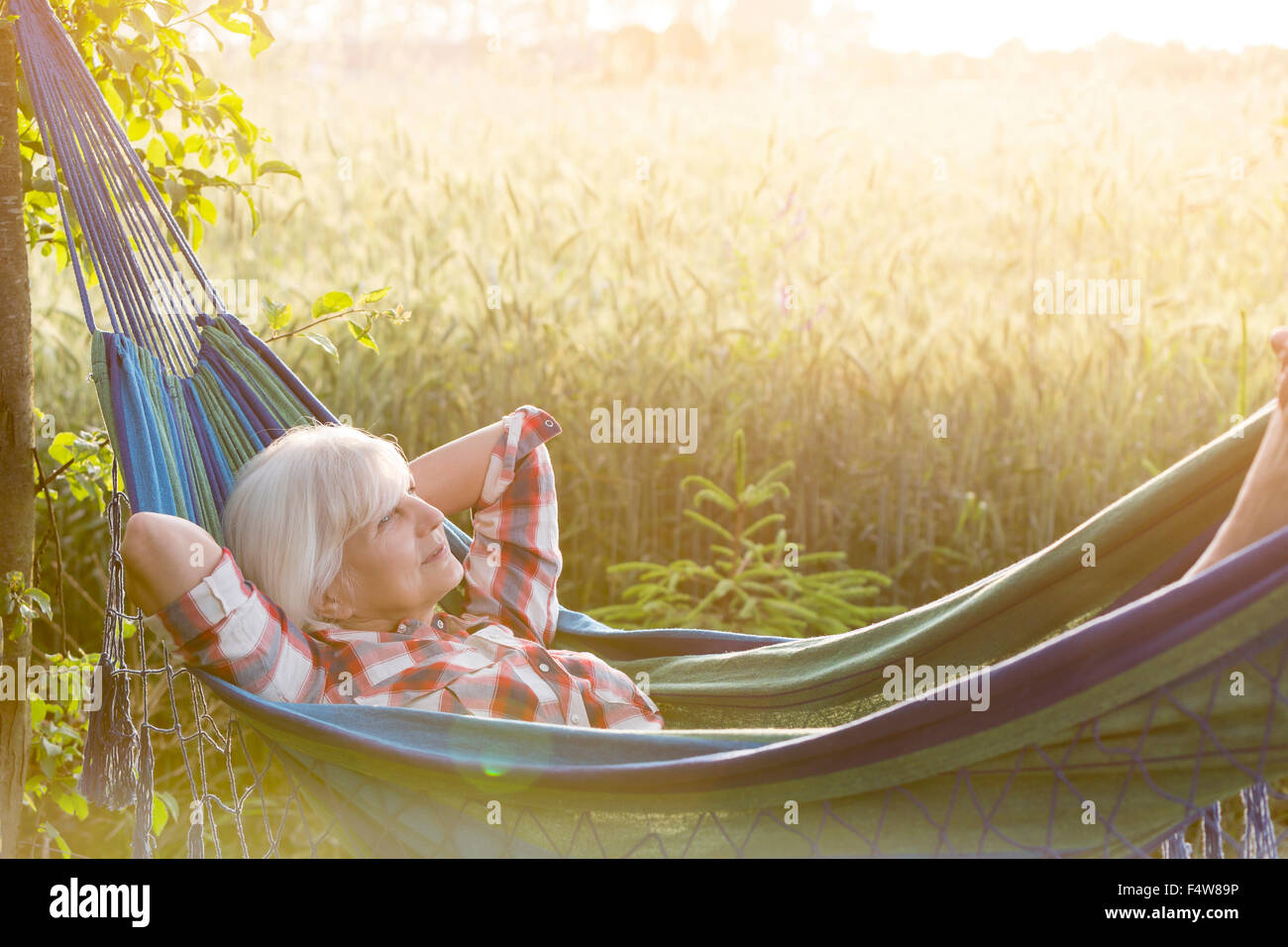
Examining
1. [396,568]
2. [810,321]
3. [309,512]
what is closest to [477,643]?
[396,568]

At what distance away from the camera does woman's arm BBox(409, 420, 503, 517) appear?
1769 mm

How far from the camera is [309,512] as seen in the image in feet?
5.05

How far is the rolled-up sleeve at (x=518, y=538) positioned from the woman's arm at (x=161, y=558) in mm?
458

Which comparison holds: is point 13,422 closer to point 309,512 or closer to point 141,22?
point 309,512

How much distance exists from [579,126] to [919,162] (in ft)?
4.35

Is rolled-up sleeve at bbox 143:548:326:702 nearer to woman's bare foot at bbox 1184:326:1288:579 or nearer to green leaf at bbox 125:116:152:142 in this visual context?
green leaf at bbox 125:116:152:142

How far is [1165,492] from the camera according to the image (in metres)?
1.56

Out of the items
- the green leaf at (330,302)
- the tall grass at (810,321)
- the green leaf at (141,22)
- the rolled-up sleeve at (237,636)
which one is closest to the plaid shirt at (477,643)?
the rolled-up sleeve at (237,636)

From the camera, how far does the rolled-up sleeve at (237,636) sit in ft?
4.66

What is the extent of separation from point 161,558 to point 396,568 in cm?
28

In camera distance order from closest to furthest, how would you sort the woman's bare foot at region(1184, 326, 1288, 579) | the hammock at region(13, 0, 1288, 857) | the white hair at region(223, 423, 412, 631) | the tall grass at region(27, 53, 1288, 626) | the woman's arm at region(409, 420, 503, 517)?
the hammock at region(13, 0, 1288, 857) → the woman's bare foot at region(1184, 326, 1288, 579) → the white hair at region(223, 423, 412, 631) → the woman's arm at region(409, 420, 503, 517) → the tall grass at region(27, 53, 1288, 626)

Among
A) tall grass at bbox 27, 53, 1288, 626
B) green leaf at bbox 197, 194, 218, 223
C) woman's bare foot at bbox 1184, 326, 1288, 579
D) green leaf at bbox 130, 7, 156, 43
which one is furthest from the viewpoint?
tall grass at bbox 27, 53, 1288, 626

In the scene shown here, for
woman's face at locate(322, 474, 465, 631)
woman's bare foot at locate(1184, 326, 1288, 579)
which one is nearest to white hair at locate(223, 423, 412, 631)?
woman's face at locate(322, 474, 465, 631)

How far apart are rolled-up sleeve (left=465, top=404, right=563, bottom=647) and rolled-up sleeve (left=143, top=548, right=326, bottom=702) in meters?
0.32
